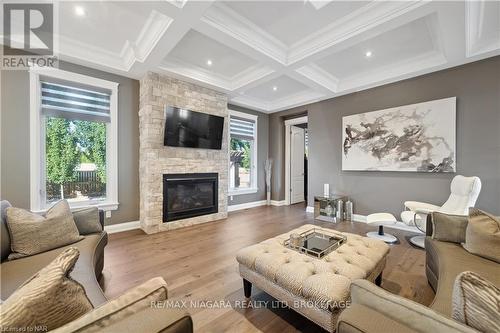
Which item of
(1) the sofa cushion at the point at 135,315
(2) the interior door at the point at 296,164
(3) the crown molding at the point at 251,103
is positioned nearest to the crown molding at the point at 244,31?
(3) the crown molding at the point at 251,103

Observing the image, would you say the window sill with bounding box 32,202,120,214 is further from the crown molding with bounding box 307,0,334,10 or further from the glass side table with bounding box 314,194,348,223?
the crown molding with bounding box 307,0,334,10

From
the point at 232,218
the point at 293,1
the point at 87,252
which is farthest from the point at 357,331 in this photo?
the point at 232,218

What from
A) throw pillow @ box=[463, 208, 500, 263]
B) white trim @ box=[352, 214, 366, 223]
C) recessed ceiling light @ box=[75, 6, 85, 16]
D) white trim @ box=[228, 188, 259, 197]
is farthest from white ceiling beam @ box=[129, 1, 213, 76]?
white trim @ box=[352, 214, 366, 223]

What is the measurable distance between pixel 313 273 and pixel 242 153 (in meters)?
4.55

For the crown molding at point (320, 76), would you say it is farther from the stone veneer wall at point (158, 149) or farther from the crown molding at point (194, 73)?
the stone veneer wall at point (158, 149)

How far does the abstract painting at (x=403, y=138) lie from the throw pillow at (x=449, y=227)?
1.91 meters

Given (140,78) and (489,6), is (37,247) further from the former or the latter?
(489,6)

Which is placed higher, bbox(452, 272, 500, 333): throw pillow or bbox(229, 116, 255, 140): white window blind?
bbox(229, 116, 255, 140): white window blind

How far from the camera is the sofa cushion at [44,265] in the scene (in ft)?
A: 4.04

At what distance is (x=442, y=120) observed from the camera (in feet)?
11.1

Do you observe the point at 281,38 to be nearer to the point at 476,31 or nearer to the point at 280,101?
the point at 476,31

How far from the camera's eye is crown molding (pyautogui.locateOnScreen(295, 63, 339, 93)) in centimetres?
369

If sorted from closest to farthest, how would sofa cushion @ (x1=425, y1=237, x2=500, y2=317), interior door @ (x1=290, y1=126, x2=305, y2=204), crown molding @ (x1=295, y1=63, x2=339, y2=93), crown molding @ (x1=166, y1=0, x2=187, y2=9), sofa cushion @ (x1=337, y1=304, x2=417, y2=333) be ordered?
sofa cushion @ (x1=337, y1=304, x2=417, y2=333)
sofa cushion @ (x1=425, y1=237, x2=500, y2=317)
crown molding @ (x1=166, y1=0, x2=187, y2=9)
crown molding @ (x1=295, y1=63, x2=339, y2=93)
interior door @ (x1=290, y1=126, x2=305, y2=204)

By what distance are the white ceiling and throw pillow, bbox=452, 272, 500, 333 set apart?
8.65 feet
